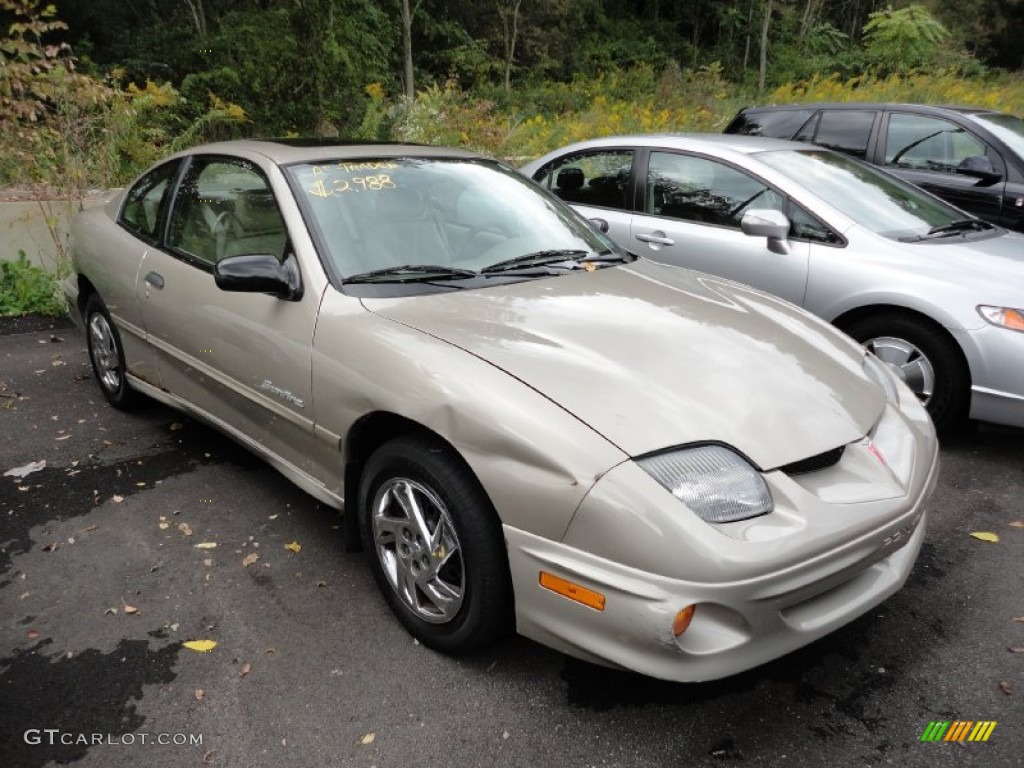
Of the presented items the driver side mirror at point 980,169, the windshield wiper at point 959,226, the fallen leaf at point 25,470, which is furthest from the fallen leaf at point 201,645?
the driver side mirror at point 980,169

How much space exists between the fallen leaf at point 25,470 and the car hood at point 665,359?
228cm

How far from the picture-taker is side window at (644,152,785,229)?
15.6ft

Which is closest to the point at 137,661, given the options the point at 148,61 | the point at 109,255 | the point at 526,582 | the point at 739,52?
the point at 526,582

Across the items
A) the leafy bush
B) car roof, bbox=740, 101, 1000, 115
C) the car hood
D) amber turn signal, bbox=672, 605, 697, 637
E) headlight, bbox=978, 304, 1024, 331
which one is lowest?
the leafy bush

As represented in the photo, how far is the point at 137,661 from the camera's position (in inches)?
97.9

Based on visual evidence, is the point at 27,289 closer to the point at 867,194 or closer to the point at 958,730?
the point at 867,194

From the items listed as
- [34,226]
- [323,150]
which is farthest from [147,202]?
[34,226]

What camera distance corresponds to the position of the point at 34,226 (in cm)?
666

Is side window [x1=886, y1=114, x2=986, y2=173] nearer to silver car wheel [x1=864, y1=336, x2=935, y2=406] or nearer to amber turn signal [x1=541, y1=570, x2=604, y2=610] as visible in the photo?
silver car wheel [x1=864, y1=336, x2=935, y2=406]

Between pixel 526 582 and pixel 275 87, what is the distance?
8.77 meters

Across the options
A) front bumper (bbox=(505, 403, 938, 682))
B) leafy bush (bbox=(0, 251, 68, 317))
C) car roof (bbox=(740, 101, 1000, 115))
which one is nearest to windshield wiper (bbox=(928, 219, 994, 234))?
car roof (bbox=(740, 101, 1000, 115))

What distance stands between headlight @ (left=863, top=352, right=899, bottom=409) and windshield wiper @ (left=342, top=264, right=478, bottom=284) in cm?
150

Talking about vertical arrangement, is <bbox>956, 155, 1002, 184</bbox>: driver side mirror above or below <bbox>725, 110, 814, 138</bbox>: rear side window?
below

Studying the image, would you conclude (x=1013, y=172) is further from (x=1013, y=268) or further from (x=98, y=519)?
(x=98, y=519)
